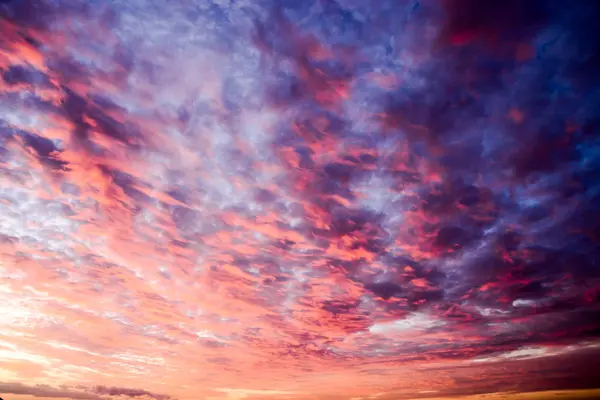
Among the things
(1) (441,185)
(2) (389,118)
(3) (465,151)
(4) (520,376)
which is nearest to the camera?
(2) (389,118)

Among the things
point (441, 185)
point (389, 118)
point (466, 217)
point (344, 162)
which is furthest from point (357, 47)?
point (466, 217)

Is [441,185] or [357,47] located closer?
[357,47]

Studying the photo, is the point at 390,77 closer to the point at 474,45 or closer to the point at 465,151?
the point at 474,45

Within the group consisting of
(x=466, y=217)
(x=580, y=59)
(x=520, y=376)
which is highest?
(x=580, y=59)

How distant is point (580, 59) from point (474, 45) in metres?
4.25

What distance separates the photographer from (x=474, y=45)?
1095 centimetres

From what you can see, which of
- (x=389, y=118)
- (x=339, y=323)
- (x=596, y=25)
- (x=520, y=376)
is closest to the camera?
(x=596, y=25)

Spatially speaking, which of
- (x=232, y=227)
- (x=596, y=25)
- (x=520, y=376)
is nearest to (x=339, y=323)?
(x=232, y=227)

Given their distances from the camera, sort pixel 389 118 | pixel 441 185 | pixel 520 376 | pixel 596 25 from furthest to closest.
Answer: pixel 520 376, pixel 441 185, pixel 389 118, pixel 596 25

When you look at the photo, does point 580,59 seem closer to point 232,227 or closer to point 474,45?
point 474,45

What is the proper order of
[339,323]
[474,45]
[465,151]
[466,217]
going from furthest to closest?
1. [339,323]
2. [466,217]
3. [465,151]
4. [474,45]

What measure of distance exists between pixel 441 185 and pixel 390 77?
7252 millimetres

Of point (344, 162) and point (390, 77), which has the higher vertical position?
point (390, 77)

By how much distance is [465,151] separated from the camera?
574 inches
